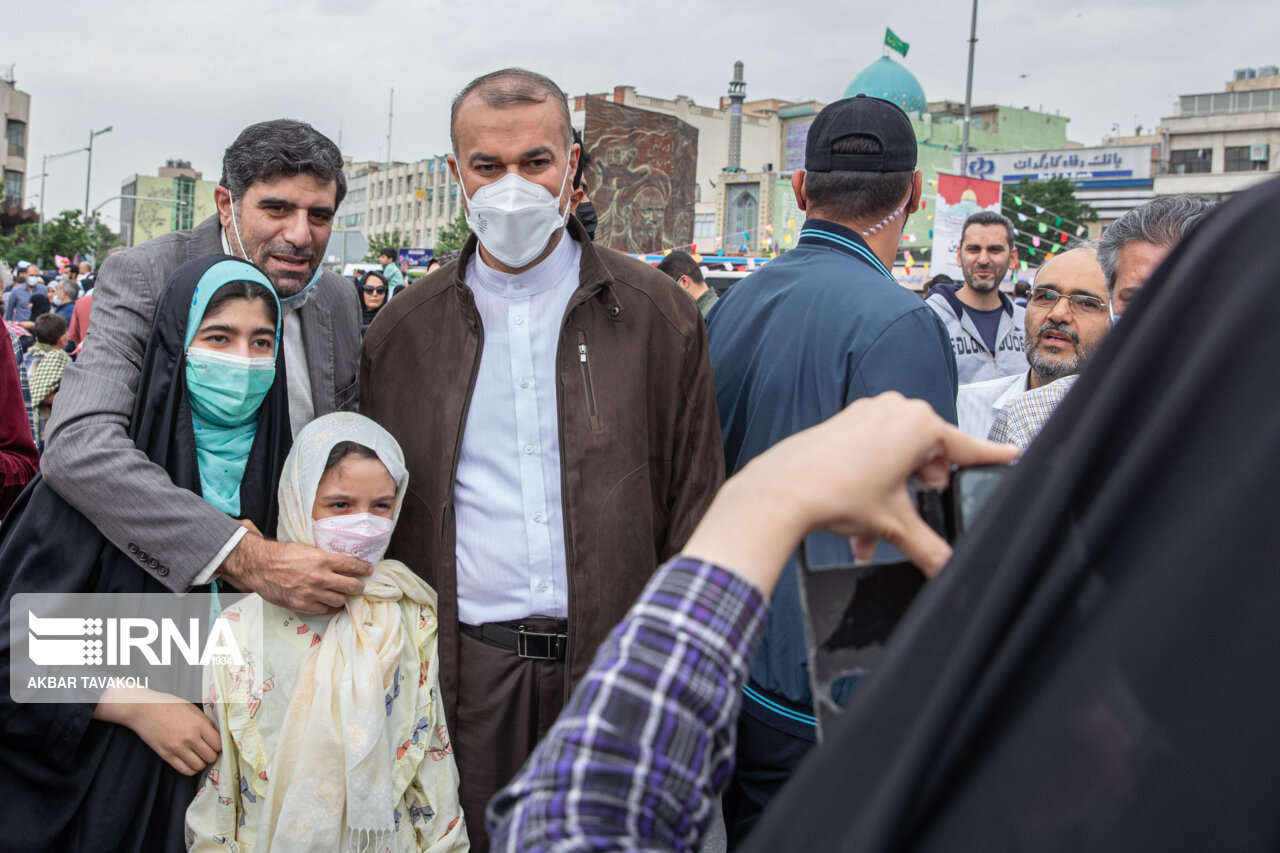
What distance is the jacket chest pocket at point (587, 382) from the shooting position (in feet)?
8.81

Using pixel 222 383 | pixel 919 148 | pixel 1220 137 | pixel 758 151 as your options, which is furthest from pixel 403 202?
pixel 222 383

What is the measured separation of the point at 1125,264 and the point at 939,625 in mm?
2893

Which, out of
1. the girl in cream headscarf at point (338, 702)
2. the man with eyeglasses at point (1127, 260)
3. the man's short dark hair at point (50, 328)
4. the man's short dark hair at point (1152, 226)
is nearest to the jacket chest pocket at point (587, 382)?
the girl in cream headscarf at point (338, 702)

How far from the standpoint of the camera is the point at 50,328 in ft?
27.8

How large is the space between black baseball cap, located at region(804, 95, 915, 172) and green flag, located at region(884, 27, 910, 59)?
34512 mm

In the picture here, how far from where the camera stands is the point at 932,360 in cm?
242

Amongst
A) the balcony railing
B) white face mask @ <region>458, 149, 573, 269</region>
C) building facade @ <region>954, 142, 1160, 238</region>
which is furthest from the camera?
the balcony railing

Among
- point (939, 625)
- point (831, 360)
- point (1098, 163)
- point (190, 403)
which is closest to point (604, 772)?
point (939, 625)

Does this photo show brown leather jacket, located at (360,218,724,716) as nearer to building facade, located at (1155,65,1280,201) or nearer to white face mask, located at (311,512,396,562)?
white face mask, located at (311,512,396,562)

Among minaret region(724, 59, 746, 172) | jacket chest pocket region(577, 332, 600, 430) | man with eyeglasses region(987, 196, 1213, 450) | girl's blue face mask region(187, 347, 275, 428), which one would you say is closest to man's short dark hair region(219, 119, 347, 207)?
girl's blue face mask region(187, 347, 275, 428)

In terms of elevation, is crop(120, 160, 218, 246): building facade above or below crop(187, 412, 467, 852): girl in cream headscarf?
above

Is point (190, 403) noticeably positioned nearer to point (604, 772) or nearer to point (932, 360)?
point (932, 360)

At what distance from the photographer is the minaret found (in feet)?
245

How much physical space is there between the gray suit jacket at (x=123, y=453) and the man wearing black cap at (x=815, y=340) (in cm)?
141
